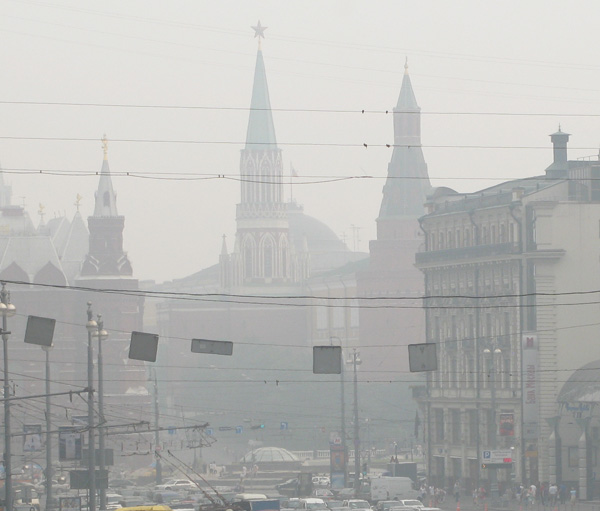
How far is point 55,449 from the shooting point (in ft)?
435

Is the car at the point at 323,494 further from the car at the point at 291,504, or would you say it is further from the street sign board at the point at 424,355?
the street sign board at the point at 424,355

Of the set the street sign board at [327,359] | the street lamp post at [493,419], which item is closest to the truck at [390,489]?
the street lamp post at [493,419]

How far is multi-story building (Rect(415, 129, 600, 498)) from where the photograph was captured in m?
98.6

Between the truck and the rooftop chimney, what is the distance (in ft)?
82.1

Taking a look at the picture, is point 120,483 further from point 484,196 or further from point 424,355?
point 424,355

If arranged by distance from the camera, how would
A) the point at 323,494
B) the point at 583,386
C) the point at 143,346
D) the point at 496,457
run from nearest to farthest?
the point at 143,346
the point at 496,457
the point at 323,494
the point at 583,386

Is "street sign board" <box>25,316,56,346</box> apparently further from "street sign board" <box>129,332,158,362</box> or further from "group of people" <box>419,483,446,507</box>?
"group of people" <box>419,483,446,507</box>

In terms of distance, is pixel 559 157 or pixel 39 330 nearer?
pixel 39 330

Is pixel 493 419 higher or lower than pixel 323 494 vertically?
higher

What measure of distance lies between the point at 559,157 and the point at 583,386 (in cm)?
2196

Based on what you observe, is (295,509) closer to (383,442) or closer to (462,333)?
(462,333)

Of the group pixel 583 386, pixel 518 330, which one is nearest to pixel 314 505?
→ pixel 583 386

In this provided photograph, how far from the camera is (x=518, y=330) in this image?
344 feet

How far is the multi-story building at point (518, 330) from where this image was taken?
9856 cm
